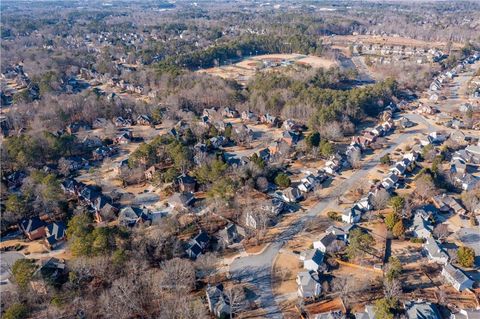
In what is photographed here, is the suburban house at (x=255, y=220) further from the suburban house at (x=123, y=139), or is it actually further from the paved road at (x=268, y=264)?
the suburban house at (x=123, y=139)

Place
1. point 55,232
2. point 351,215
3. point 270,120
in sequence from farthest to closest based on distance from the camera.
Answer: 1. point 270,120
2. point 351,215
3. point 55,232

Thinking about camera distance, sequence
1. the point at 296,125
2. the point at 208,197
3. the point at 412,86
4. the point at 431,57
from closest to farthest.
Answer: the point at 208,197 → the point at 296,125 → the point at 412,86 → the point at 431,57

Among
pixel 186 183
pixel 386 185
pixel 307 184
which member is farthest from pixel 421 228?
pixel 186 183

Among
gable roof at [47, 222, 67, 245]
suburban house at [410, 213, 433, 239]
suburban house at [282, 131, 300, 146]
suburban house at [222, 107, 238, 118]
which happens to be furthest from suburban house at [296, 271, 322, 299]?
suburban house at [222, 107, 238, 118]

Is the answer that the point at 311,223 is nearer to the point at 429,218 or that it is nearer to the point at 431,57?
the point at 429,218

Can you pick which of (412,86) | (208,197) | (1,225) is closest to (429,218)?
(208,197)

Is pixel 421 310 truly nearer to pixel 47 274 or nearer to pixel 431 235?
pixel 431 235
